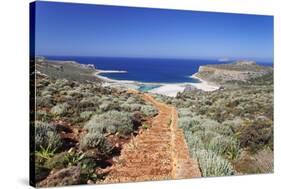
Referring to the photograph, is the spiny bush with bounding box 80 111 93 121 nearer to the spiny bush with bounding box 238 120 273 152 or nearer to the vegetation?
the vegetation

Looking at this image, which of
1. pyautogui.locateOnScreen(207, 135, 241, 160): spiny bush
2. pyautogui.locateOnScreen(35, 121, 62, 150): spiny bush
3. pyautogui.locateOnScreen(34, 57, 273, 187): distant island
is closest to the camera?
pyautogui.locateOnScreen(35, 121, 62, 150): spiny bush

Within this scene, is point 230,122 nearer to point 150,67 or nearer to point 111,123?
point 150,67

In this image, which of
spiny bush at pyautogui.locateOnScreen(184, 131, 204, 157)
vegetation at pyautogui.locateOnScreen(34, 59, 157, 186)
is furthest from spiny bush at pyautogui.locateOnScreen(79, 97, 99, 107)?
spiny bush at pyautogui.locateOnScreen(184, 131, 204, 157)

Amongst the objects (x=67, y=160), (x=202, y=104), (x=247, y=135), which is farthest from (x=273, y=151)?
(x=67, y=160)

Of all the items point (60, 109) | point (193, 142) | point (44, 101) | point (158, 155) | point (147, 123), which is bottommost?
point (158, 155)

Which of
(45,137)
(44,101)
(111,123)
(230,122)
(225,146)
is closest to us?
(45,137)

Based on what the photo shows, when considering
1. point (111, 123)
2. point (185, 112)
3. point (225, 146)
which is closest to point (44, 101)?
point (111, 123)
